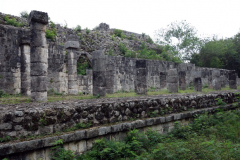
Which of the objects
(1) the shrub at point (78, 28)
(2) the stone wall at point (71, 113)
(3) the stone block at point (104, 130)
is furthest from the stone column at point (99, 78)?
(1) the shrub at point (78, 28)

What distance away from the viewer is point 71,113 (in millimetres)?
4914

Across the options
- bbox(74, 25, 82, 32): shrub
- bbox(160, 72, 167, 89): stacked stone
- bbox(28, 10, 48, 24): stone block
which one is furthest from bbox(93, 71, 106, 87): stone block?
bbox(74, 25, 82, 32): shrub

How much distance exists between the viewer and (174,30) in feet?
130

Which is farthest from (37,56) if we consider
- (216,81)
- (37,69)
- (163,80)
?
(216,81)

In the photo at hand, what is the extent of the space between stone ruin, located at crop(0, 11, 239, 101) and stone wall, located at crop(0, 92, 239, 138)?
3325mm

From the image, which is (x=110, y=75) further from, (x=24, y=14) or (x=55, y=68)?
(x=24, y=14)

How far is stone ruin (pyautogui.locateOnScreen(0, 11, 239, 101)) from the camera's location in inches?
339

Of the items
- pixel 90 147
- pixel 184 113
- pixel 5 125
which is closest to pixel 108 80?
pixel 184 113

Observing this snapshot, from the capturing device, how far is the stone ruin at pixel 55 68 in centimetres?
862

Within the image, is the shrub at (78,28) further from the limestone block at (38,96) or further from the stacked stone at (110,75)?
the limestone block at (38,96)

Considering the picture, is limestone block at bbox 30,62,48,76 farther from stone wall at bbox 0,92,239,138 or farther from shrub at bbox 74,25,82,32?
shrub at bbox 74,25,82,32

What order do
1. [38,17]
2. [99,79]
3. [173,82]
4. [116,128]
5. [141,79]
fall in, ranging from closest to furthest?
1. [116,128]
2. [38,17]
3. [99,79]
4. [141,79]
5. [173,82]

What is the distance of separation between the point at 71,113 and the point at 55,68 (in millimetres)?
9369

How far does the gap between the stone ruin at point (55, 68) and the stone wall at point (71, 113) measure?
3.33 m
